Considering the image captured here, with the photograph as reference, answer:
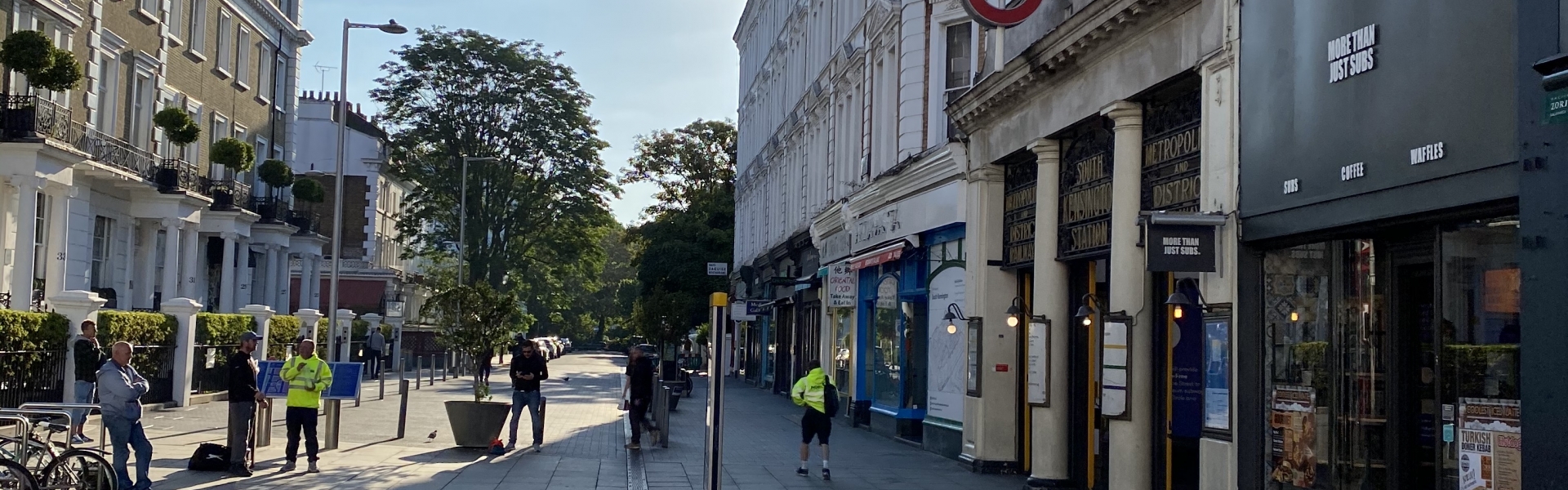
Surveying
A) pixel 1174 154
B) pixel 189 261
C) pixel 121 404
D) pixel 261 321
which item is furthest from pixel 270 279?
pixel 1174 154

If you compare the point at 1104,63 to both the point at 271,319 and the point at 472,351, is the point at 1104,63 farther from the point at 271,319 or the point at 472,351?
the point at 271,319

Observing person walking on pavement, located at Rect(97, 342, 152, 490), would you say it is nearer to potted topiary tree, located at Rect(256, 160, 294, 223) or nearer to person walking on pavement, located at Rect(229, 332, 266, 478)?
person walking on pavement, located at Rect(229, 332, 266, 478)

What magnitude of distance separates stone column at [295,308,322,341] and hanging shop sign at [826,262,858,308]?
46.3 feet

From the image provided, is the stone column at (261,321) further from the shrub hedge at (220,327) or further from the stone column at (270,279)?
the stone column at (270,279)

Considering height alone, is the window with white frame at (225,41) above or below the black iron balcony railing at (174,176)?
above

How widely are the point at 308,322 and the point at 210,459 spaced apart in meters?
Result: 20.4

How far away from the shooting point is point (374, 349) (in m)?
46.4

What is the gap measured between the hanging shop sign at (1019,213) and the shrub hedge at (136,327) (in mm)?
13164

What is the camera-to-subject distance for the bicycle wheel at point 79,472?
11.1m

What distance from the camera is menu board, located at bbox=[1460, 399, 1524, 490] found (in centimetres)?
847

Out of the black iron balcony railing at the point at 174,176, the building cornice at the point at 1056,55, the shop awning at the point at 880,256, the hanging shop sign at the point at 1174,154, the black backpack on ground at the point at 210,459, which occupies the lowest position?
the black backpack on ground at the point at 210,459

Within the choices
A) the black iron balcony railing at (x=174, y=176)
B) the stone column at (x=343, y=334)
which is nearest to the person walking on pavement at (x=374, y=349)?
the stone column at (x=343, y=334)

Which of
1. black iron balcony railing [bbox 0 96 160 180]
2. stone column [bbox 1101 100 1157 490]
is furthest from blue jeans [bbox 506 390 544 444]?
black iron balcony railing [bbox 0 96 160 180]

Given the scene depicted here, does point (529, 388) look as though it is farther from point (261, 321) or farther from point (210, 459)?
point (261, 321)
